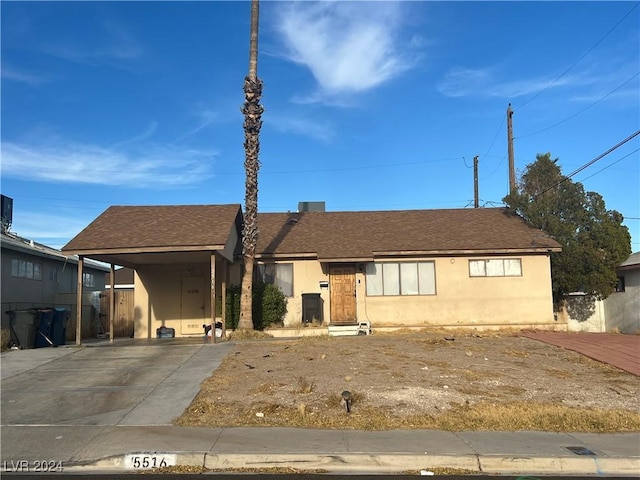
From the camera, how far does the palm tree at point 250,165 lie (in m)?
17.9

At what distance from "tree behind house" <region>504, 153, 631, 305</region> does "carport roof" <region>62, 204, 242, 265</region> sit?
12439mm

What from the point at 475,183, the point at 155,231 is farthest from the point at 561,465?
the point at 475,183

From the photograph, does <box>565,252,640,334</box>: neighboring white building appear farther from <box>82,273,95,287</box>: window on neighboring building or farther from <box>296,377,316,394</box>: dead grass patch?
<box>82,273,95,287</box>: window on neighboring building

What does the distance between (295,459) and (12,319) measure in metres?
13.6

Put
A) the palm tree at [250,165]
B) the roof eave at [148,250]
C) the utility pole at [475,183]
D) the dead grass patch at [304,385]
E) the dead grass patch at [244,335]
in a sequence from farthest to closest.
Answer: the utility pole at [475,183], the palm tree at [250,165], the dead grass patch at [244,335], the roof eave at [148,250], the dead grass patch at [304,385]

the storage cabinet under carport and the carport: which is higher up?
the carport

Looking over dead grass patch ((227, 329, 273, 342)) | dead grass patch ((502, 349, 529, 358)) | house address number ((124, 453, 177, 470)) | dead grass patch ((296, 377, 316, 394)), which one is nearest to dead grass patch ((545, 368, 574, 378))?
dead grass patch ((502, 349, 529, 358))

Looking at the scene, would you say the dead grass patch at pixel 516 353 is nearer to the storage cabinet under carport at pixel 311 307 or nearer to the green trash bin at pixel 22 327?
the storage cabinet under carport at pixel 311 307

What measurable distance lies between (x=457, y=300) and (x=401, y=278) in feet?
7.20

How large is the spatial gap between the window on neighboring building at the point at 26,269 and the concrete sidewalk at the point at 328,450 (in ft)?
43.7

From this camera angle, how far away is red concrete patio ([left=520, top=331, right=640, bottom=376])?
13000 millimetres

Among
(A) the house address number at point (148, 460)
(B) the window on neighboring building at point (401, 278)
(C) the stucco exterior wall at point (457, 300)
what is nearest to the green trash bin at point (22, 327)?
(C) the stucco exterior wall at point (457, 300)

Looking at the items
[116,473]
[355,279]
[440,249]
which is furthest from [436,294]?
[116,473]

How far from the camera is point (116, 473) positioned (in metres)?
6.70
